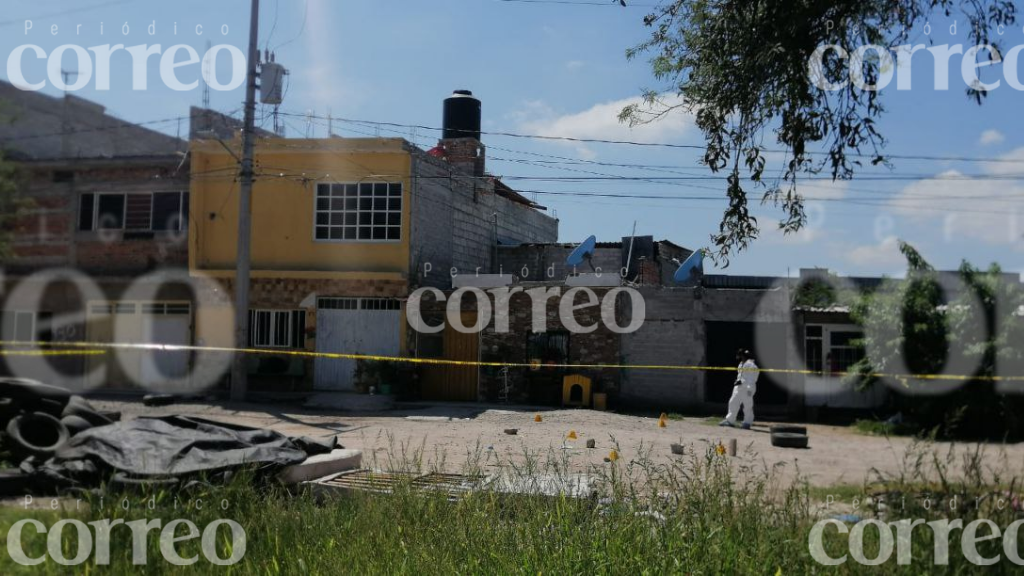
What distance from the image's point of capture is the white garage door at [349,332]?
76.1ft

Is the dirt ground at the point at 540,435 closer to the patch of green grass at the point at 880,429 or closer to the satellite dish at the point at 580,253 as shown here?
the patch of green grass at the point at 880,429

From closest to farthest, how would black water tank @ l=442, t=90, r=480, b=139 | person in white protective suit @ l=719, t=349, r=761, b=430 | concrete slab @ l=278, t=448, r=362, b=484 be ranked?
concrete slab @ l=278, t=448, r=362, b=484 → person in white protective suit @ l=719, t=349, r=761, b=430 → black water tank @ l=442, t=90, r=480, b=139

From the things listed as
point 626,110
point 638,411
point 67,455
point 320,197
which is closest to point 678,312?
point 638,411

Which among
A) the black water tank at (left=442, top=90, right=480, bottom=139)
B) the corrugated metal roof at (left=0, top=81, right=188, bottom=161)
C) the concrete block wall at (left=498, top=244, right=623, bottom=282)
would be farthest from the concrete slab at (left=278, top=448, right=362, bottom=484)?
the corrugated metal roof at (left=0, top=81, right=188, bottom=161)

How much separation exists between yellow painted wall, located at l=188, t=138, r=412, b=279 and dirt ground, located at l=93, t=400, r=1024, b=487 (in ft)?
15.0

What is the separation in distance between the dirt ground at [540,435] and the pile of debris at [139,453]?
6.50 ft

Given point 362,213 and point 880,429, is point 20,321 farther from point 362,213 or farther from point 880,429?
point 880,429

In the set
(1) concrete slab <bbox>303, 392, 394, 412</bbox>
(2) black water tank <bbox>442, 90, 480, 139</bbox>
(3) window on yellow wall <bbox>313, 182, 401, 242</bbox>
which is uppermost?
(2) black water tank <bbox>442, 90, 480, 139</bbox>

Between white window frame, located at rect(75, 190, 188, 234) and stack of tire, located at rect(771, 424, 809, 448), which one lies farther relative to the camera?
white window frame, located at rect(75, 190, 188, 234)

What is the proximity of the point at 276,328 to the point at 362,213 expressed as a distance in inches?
162

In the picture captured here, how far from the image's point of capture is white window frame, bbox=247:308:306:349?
2384 centimetres

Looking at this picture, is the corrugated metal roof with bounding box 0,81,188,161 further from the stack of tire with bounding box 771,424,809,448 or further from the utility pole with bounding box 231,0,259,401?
the stack of tire with bounding box 771,424,809,448

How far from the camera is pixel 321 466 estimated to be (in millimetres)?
9484

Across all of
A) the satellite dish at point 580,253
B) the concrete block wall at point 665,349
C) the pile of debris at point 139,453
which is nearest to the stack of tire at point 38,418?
the pile of debris at point 139,453
